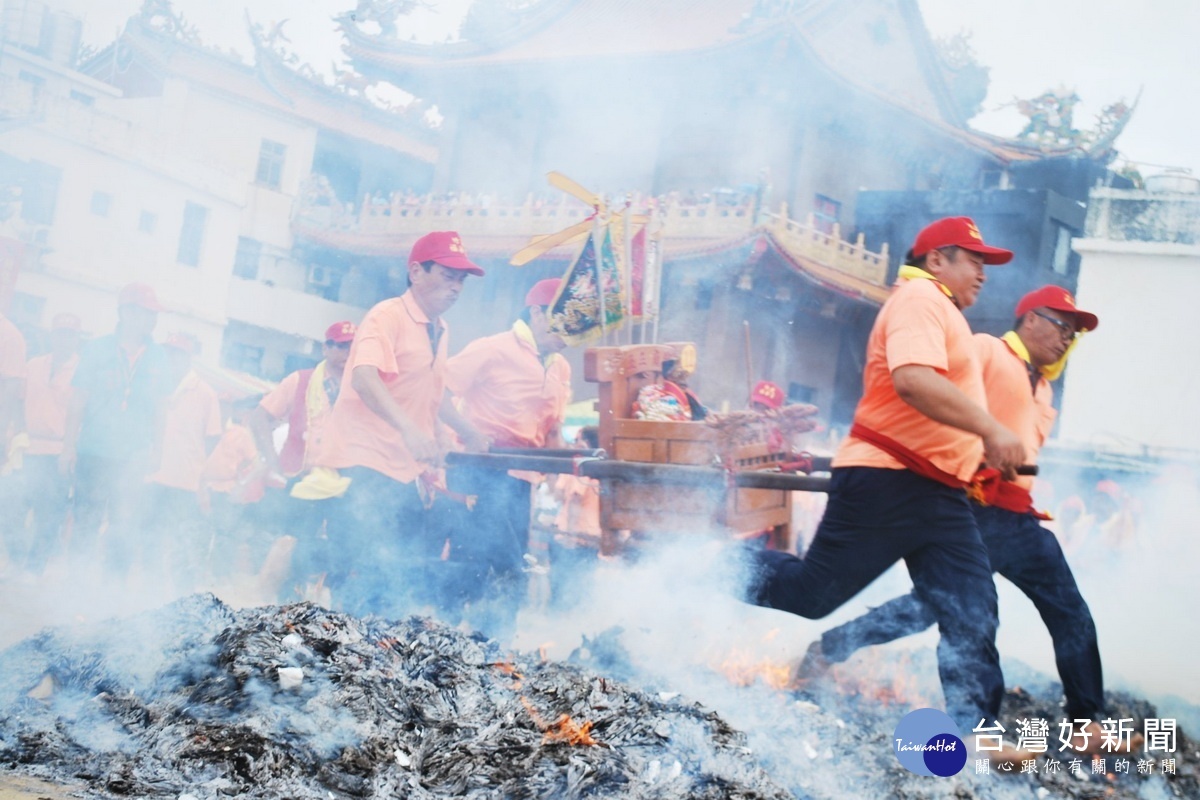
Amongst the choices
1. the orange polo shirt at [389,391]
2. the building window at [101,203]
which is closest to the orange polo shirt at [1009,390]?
the orange polo shirt at [389,391]

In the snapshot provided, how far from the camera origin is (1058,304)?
412 centimetres

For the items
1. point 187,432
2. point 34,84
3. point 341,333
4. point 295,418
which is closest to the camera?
point 34,84

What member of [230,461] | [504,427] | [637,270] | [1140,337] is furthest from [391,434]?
[1140,337]

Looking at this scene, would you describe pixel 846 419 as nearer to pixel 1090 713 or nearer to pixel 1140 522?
pixel 1140 522

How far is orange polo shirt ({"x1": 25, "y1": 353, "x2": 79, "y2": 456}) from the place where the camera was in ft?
19.2

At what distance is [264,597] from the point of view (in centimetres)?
495

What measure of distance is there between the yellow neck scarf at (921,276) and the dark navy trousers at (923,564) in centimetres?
62

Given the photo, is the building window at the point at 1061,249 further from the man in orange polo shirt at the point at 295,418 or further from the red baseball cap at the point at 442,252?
the red baseball cap at the point at 442,252

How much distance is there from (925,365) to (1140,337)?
26.7ft

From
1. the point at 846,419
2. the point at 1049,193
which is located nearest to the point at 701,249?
the point at 846,419

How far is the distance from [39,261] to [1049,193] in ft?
41.9

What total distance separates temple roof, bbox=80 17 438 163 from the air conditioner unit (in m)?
2.38

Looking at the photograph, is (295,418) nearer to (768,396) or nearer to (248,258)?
(768,396)

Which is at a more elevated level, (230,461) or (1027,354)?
(1027,354)
